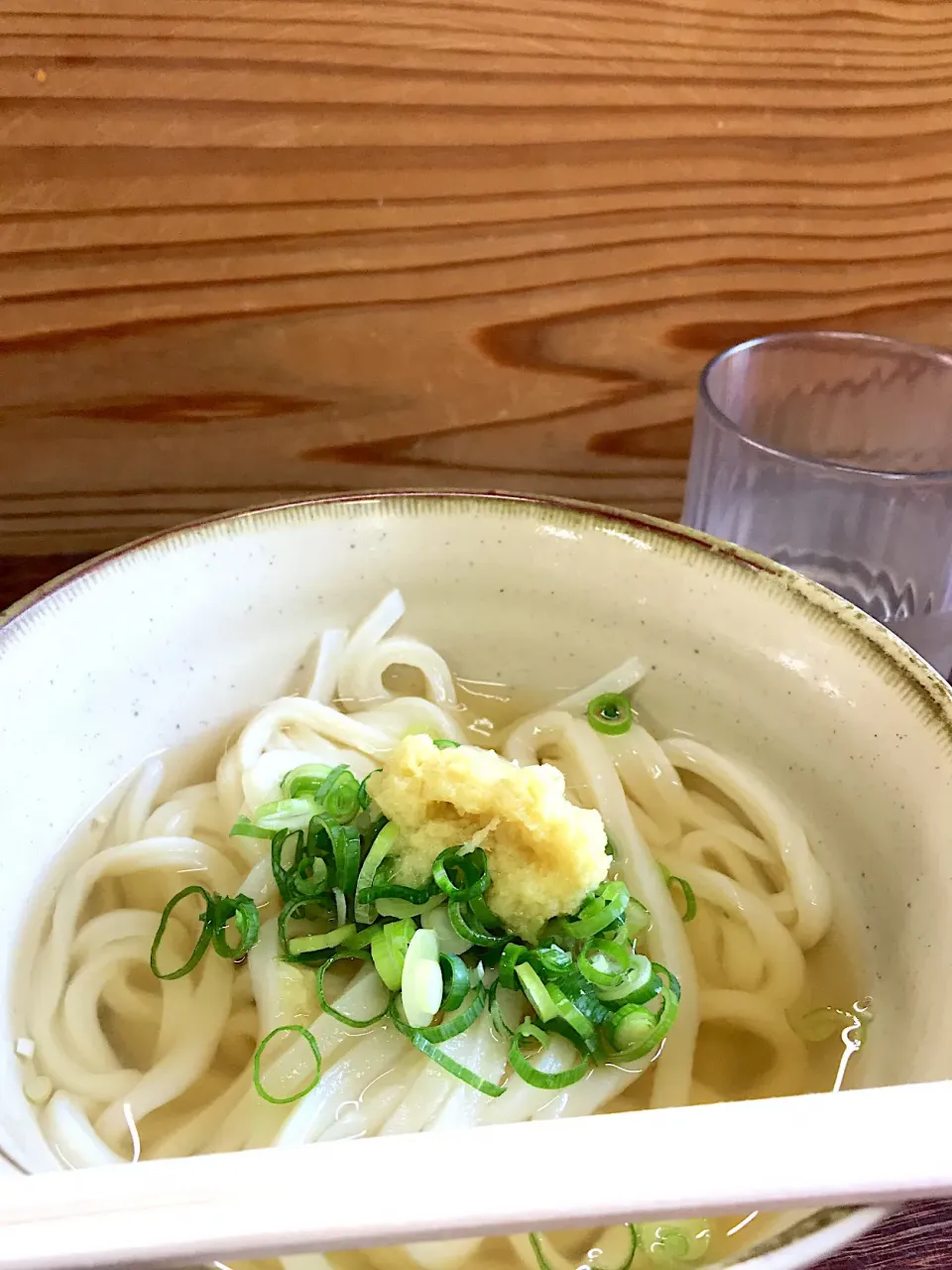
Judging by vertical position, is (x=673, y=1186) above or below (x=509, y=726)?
above

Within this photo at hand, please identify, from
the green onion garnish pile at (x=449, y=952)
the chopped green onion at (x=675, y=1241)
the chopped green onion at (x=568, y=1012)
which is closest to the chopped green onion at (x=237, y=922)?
the green onion garnish pile at (x=449, y=952)

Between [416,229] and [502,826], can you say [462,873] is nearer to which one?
[502,826]

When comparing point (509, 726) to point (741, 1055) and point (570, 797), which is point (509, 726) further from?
point (741, 1055)

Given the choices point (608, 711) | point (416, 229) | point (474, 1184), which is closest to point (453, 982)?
point (474, 1184)

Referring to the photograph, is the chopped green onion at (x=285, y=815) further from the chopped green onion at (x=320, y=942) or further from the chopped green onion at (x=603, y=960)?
the chopped green onion at (x=603, y=960)

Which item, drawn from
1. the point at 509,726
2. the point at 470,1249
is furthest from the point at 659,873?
the point at 470,1249

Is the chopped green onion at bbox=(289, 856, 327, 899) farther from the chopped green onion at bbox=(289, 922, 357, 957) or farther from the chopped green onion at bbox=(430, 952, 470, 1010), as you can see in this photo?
the chopped green onion at bbox=(430, 952, 470, 1010)

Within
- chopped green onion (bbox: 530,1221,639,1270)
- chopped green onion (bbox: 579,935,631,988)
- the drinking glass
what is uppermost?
the drinking glass

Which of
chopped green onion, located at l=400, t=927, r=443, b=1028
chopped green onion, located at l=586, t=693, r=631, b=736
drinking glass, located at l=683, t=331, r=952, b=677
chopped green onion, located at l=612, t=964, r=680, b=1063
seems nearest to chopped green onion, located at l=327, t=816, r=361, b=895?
chopped green onion, located at l=400, t=927, r=443, b=1028
